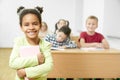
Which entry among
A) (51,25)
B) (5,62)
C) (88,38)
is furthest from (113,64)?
(51,25)

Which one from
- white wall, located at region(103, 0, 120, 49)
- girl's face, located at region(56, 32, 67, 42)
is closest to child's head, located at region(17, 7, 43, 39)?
Result: girl's face, located at region(56, 32, 67, 42)

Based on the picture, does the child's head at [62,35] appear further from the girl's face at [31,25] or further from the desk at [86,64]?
the girl's face at [31,25]

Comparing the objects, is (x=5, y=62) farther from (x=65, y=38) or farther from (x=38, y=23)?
(x=38, y=23)

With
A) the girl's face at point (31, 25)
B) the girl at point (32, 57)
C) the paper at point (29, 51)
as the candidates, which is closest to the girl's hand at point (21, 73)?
the girl at point (32, 57)

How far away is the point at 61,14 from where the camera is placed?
9.55 metres

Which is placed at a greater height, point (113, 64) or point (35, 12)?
point (35, 12)

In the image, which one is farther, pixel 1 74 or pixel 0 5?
pixel 0 5

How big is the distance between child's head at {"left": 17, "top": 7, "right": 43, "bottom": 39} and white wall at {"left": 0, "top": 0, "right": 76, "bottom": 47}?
7404mm

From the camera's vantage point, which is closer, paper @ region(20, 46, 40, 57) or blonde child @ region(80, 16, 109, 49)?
paper @ region(20, 46, 40, 57)

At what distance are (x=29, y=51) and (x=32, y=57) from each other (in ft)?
0.20

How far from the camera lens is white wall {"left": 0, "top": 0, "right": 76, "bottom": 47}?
9414 millimetres

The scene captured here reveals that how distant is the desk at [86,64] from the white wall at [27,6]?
6.38m

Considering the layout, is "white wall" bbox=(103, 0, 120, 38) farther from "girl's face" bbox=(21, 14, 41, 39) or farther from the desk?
"girl's face" bbox=(21, 14, 41, 39)

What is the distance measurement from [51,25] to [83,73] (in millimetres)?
6569
